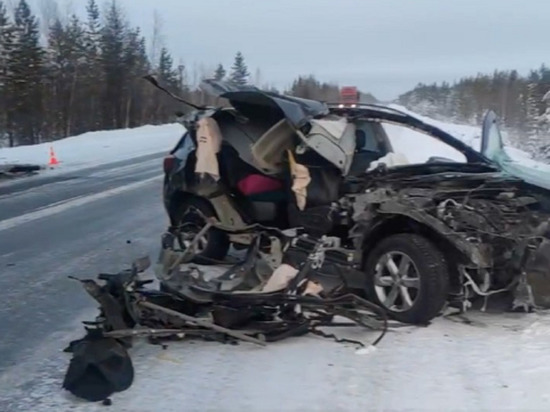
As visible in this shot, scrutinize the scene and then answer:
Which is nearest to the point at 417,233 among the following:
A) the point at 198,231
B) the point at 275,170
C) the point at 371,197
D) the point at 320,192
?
the point at 371,197

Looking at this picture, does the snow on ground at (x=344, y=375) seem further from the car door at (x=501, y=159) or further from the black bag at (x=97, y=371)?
the car door at (x=501, y=159)

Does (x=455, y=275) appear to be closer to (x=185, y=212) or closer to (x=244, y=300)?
(x=244, y=300)

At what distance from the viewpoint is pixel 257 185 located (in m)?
7.11

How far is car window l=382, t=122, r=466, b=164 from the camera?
6820 mm

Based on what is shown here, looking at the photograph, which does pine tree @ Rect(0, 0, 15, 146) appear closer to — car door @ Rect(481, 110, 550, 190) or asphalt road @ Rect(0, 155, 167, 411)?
asphalt road @ Rect(0, 155, 167, 411)

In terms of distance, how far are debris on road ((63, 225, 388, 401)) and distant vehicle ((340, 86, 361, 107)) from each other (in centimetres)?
155

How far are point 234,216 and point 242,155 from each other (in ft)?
2.17

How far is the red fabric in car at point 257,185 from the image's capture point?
276 inches

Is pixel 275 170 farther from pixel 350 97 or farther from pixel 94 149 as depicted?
pixel 94 149

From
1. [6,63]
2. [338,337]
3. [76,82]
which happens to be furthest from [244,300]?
[76,82]

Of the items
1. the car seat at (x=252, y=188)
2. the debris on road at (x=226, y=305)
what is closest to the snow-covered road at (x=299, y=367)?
the debris on road at (x=226, y=305)

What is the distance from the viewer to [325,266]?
608cm

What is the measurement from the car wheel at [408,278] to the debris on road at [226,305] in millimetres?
238

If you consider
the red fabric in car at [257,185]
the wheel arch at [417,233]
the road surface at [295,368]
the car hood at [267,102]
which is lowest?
the road surface at [295,368]
